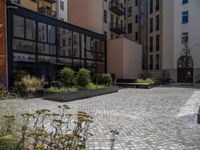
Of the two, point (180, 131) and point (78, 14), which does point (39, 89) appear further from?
point (78, 14)

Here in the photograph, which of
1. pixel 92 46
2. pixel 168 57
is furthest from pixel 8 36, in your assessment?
pixel 168 57

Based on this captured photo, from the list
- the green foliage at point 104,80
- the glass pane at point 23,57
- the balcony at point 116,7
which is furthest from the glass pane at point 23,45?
the balcony at point 116,7

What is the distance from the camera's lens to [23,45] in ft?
57.0

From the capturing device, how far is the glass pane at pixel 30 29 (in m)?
17.8

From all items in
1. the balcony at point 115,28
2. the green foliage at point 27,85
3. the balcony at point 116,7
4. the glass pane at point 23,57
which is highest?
the balcony at point 116,7

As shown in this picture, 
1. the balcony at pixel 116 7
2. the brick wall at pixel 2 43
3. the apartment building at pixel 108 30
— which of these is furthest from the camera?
the balcony at pixel 116 7

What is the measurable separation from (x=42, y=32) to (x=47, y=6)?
52.3 ft

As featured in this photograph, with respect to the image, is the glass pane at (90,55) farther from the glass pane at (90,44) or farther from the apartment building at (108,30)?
the apartment building at (108,30)

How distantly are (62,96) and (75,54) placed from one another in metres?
9.77

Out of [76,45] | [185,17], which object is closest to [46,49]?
[76,45]

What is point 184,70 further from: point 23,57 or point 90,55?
point 23,57

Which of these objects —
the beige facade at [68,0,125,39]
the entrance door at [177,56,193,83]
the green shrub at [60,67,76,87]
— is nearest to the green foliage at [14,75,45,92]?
the green shrub at [60,67,76,87]

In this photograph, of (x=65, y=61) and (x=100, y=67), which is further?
(x=100, y=67)

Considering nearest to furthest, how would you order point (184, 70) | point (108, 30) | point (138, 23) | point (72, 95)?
1. point (72, 95)
2. point (108, 30)
3. point (184, 70)
4. point (138, 23)
